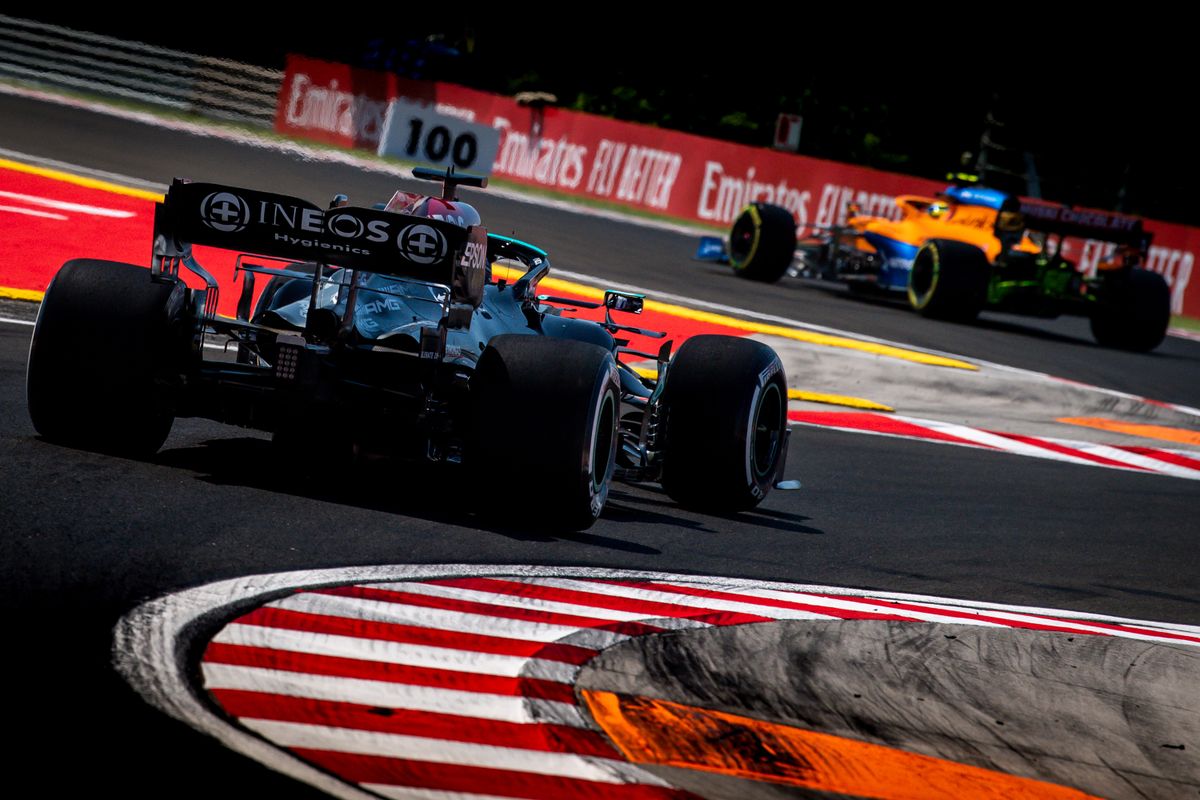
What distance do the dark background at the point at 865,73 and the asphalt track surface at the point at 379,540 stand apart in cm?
2843

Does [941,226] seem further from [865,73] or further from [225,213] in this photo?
[865,73]

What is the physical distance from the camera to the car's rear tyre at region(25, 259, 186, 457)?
667 cm

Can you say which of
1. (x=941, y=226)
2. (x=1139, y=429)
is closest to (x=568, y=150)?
(x=941, y=226)

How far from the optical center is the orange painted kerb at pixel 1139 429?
1436 centimetres

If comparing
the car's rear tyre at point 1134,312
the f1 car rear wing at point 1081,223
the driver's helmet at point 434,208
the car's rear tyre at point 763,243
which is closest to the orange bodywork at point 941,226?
the f1 car rear wing at point 1081,223

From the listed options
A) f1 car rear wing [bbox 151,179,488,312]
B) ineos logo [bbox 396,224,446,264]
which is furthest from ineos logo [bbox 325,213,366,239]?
ineos logo [bbox 396,224,446,264]

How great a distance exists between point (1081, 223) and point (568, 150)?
44.3 ft

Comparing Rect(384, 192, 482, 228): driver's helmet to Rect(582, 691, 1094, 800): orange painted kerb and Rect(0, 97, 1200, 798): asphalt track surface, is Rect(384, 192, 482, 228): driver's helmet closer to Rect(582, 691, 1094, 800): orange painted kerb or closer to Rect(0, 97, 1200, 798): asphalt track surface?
Rect(0, 97, 1200, 798): asphalt track surface

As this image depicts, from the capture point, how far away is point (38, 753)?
3.59 meters

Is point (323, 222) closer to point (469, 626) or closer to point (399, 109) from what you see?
point (469, 626)

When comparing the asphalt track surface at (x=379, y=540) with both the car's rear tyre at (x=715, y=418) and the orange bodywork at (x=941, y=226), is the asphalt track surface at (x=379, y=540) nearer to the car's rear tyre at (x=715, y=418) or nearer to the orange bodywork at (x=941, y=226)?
the car's rear tyre at (x=715, y=418)

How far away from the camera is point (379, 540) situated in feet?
20.4

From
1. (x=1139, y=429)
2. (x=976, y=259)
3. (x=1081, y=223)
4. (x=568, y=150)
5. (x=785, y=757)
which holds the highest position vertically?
(x=1081, y=223)

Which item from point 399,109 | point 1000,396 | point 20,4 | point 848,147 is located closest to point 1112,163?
point 848,147
